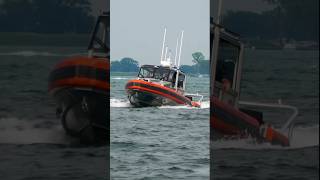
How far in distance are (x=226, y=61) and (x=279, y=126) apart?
759 millimetres

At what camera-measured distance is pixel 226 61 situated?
17.5 ft

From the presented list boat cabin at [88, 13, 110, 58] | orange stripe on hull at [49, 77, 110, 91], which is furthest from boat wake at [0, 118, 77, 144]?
boat cabin at [88, 13, 110, 58]

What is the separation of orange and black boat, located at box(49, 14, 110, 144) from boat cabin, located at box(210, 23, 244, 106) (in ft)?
3.06

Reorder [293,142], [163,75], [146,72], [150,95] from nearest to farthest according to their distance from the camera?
1. [293,142]
2. [163,75]
3. [146,72]
4. [150,95]

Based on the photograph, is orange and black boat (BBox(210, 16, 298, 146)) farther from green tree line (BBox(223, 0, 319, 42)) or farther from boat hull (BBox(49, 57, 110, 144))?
boat hull (BBox(49, 57, 110, 144))

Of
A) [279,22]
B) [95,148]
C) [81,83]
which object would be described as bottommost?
[95,148]

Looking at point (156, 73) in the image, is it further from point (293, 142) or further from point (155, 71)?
point (293, 142)

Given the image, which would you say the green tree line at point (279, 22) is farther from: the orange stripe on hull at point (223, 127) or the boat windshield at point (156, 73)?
the boat windshield at point (156, 73)

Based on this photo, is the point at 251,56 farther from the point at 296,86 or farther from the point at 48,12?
the point at 48,12

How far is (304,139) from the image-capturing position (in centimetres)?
490

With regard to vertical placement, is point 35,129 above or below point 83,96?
below

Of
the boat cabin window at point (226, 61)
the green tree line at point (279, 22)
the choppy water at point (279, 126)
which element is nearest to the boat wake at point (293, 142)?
the choppy water at point (279, 126)

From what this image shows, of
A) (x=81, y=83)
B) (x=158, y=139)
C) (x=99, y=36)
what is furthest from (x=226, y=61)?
(x=158, y=139)

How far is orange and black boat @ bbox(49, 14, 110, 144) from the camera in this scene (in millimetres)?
4879
